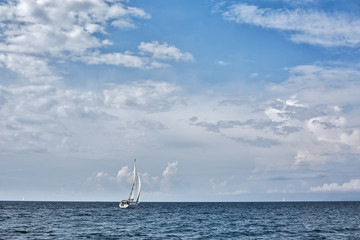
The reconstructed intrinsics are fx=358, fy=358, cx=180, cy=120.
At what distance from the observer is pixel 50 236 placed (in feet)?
186

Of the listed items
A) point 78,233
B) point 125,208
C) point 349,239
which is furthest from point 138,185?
point 349,239

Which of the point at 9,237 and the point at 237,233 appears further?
the point at 237,233

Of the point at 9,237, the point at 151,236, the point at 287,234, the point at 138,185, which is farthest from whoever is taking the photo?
the point at 138,185

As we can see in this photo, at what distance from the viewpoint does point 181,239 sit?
181ft

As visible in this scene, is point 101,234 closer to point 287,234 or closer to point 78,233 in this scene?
point 78,233

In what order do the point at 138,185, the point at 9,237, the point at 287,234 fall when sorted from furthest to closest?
1. the point at 138,185
2. the point at 287,234
3. the point at 9,237

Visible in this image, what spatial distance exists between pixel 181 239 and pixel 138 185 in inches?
4024

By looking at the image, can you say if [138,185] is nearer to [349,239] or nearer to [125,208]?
[125,208]

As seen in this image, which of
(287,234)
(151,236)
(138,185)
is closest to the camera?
(151,236)

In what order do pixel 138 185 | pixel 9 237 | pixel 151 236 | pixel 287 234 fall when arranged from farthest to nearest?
pixel 138 185
pixel 287 234
pixel 151 236
pixel 9 237

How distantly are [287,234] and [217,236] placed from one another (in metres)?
12.8

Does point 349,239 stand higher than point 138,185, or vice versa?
point 138,185

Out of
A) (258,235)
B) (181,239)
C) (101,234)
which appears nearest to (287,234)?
(258,235)

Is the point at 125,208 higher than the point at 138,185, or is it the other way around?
the point at 138,185
